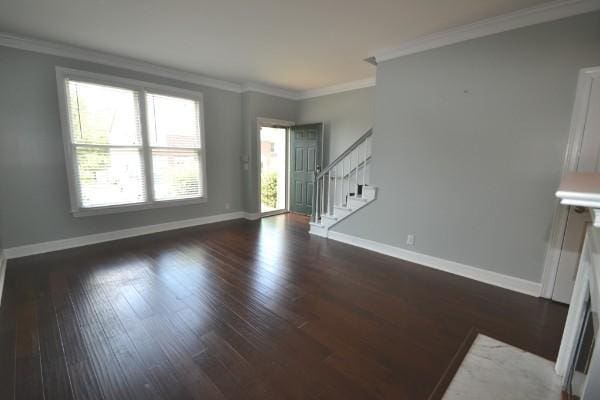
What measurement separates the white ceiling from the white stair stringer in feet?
6.31

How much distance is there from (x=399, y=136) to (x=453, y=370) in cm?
265

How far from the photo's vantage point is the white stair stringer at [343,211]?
150 inches

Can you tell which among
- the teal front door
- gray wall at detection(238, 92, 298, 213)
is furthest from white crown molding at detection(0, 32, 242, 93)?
the teal front door

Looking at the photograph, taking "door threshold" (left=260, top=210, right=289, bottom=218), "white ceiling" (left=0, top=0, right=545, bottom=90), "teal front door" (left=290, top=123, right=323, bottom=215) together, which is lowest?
"door threshold" (left=260, top=210, right=289, bottom=218)

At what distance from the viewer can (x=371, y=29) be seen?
292 centimetres

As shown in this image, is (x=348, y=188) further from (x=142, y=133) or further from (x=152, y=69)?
(x=152, y=69)

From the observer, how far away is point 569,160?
2436 mm

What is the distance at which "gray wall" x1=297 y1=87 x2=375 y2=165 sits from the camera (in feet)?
16.3

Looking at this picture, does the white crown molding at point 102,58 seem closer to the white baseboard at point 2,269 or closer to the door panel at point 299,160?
the door panel at point 299,160

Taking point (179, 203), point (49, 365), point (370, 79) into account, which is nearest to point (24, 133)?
point (179, 203)

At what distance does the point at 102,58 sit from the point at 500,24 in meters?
5.00

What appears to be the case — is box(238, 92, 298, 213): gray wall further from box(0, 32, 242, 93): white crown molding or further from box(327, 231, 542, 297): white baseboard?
box(327, 231, 542, 297): white baseboard

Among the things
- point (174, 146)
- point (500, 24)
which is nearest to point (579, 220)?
point (500, 24)

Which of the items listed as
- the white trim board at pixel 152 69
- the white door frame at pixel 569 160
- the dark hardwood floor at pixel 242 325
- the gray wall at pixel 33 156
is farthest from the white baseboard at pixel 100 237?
the white door frame at pixel 569 160
